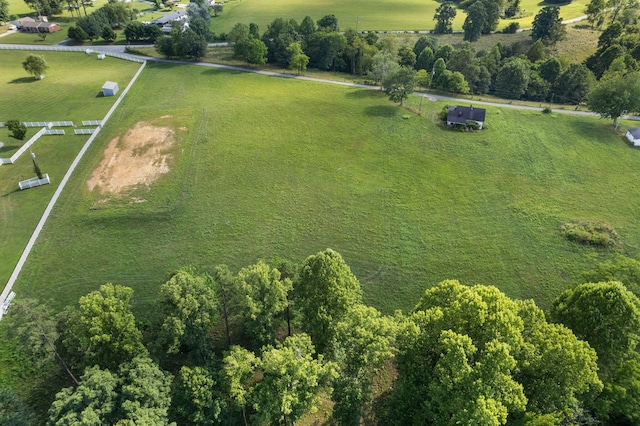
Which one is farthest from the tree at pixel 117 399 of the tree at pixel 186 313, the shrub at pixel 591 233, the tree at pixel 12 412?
the shrub at pixel 591 233

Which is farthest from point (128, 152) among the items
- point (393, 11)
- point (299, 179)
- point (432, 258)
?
point (393, 11)

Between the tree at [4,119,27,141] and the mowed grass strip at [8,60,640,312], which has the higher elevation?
the tree at [4,119,27,141]

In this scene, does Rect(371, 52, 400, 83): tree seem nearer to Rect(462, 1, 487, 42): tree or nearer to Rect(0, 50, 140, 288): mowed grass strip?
Rect(462, 1, 487, 42): tree

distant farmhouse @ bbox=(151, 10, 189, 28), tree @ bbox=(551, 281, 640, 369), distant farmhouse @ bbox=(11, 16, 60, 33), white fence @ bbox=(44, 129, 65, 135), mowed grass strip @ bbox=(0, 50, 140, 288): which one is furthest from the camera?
distant farmhouse @ bbox=(151, 10, 189, 28)

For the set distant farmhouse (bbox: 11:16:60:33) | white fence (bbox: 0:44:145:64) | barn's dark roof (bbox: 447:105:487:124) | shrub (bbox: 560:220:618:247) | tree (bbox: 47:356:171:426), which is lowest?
shrub (bbox: 560:220:618:247)

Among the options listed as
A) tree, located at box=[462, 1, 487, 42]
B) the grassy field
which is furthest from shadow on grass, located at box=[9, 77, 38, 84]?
tree, located at box=[462, 1, 487, 42]

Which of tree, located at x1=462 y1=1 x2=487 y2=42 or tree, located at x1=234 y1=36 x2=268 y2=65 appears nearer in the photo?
tree, located at x1=234 y1=36 x2=268 y2=65

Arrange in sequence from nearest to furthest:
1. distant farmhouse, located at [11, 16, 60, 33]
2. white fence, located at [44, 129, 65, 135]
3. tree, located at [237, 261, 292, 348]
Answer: tree, located at [237, 261, 292, 348], white fence, located at [44, 129, 65, 135], distant farmhouse, located at [11, 16, 60, 33]
